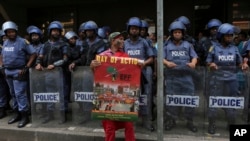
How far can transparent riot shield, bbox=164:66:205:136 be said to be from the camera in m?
5.33

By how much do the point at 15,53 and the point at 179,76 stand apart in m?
2.89

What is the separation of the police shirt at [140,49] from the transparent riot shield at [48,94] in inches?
50.1

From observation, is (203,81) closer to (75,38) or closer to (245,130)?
(245,130)

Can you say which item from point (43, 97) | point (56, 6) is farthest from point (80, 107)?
point (56, 6)

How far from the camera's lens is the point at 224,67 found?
521 centimetres

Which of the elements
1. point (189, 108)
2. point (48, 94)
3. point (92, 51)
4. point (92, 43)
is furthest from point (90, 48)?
point (189, 108)

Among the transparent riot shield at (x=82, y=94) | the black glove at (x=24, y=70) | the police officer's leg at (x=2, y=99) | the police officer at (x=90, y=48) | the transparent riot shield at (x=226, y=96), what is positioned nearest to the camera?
the transparent riot shield at (x=226, y=96)

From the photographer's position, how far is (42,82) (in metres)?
5.97

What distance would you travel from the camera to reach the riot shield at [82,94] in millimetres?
5766

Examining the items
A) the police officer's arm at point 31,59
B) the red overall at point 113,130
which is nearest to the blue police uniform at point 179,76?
the red overall at point 113,130

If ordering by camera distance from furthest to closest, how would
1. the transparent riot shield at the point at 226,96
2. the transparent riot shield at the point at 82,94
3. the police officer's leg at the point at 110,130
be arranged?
the transparent riot shield at the point at 82,94 < the transparent riot shield at the point at 226,96 < the police officer's leg at the point at 110,130

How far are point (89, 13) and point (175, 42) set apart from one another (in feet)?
32.0

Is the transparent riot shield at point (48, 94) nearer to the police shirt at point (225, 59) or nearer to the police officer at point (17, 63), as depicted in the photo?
the police officer at point (17, 63)

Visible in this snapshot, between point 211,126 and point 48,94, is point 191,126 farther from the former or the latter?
point 48,94
